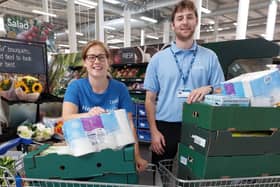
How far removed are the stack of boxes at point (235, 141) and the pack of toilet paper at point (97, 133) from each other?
0.34 m

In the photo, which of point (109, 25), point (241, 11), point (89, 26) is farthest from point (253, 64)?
Result: point (89, 26)

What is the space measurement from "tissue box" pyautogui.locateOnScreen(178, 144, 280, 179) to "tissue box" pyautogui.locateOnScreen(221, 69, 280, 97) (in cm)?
29

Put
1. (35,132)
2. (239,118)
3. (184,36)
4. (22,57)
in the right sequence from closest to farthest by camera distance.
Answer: (239,118)
(184,36)
(35,132)
(22,57)

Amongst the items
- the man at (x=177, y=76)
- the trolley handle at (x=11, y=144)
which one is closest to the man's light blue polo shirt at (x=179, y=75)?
the man at (x=177, y=76)

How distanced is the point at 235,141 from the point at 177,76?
589 mm

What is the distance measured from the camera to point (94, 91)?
5.11 ft

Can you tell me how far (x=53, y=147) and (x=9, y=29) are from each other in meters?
2.81

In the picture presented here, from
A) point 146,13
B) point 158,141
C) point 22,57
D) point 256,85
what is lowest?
point 158,141

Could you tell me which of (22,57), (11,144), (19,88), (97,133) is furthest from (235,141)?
(22,57)

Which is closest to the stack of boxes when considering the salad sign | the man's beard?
the man's beard

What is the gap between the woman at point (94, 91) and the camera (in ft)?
4.91

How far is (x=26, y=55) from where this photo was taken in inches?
92.7

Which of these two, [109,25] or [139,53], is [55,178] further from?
A: [109,25]

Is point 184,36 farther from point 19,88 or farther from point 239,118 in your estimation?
point 19,88
